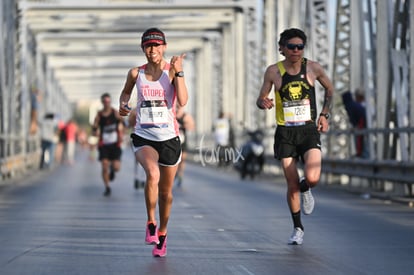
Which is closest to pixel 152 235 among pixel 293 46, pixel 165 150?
pixel 165 150

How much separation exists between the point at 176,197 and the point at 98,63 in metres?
47.8

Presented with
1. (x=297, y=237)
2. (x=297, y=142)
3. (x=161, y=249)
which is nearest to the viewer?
(x=161, y=249)

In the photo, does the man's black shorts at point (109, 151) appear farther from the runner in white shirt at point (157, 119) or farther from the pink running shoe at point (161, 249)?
the pink running shoe at point (161, 249)

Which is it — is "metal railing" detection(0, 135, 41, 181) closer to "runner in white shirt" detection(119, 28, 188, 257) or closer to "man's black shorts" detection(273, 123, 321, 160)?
"man's black shorts" detection(273, 123, 321, 160)

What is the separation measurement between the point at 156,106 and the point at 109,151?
921 centimetres

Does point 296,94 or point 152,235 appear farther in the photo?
point 296,94

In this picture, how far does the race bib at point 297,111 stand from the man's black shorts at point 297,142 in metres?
0.06

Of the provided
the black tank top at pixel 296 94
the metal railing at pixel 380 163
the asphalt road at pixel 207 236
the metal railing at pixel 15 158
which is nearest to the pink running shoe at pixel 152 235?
the asphalt road at pixel 207 236

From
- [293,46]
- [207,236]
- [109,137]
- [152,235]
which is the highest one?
[293,46]

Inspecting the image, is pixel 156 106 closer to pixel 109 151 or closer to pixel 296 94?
pixel 296 94

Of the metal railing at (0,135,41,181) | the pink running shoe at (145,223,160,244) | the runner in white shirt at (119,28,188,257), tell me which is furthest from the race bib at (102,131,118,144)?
the pink running shoe at (145,223,160,244)

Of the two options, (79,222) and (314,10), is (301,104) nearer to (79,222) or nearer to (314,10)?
(79,222)

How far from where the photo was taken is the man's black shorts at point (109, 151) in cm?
1800

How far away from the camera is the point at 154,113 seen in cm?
892
